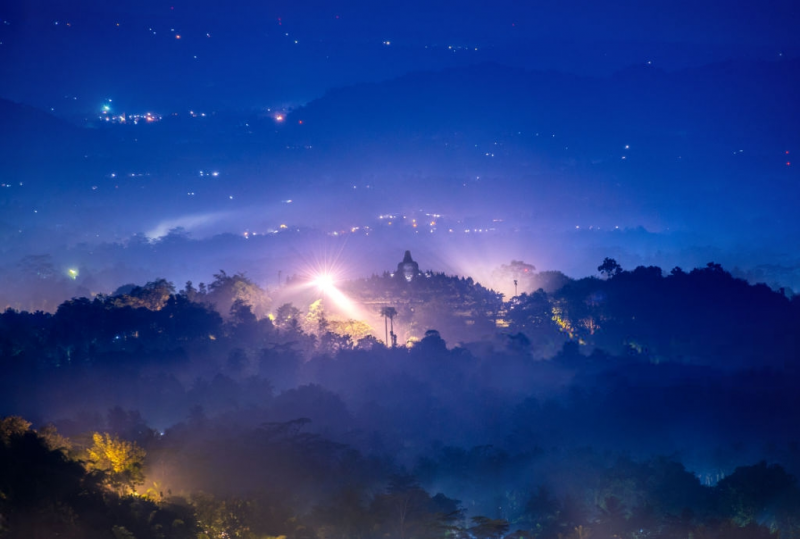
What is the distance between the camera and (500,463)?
3109 cm

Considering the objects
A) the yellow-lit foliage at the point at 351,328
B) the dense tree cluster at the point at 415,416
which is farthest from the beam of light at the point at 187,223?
the yellow-lit foliage at the point at 351,328

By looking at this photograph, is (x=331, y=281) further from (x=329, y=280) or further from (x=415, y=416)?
(x=415, y=416)

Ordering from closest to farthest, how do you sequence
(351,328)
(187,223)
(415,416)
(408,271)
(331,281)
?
(415,416) < (351,328) < (408,271) < (331,281) < (187,223)

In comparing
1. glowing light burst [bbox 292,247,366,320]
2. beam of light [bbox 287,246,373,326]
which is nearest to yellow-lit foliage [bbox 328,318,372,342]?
beam of light [bbox 287,246,373,326]

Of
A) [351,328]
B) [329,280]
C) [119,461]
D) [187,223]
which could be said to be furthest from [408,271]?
[187,223]

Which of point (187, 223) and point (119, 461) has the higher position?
point (187, 223)

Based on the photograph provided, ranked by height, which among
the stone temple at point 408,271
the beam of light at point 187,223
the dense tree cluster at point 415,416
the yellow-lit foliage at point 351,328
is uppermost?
the beam of light at point 187,223

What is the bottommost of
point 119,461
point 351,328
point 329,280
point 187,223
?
point 119,461

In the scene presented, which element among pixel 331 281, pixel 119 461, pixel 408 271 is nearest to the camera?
pixel 119 461

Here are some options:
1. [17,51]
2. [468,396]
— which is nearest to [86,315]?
[468,396]

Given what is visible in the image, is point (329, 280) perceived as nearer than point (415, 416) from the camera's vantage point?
No

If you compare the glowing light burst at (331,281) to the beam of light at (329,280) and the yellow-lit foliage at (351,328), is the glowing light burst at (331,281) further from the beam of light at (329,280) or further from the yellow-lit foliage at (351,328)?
the yellow-lit foliage at (351,328)

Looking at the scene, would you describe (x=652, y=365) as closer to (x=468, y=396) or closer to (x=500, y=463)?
(x=468, y=396)

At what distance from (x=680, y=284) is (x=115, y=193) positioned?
78.6m
